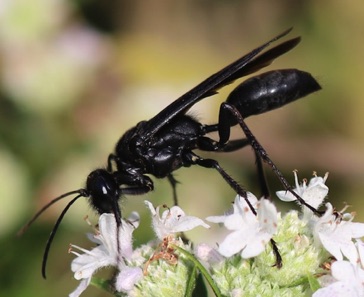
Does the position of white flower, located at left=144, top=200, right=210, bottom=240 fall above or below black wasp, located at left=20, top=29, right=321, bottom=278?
below

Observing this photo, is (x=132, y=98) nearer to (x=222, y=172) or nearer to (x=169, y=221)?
(x=222, y=172)

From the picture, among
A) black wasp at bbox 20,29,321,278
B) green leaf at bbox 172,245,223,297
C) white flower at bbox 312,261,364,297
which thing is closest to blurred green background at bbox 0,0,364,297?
black wasp at bbox 20,29,321,278

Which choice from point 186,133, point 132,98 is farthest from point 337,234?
point 132,98

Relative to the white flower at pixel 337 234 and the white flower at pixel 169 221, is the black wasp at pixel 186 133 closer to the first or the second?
the white flower at pixel 169 221

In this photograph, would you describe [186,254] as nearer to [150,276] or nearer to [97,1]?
[150,276]

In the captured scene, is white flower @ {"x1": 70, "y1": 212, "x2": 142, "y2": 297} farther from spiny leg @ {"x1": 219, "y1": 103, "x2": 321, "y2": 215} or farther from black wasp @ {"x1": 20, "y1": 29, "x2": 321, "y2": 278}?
spiny leg @ {"x1": 219, "y1": 103, "x2": 321, "y2": 215}

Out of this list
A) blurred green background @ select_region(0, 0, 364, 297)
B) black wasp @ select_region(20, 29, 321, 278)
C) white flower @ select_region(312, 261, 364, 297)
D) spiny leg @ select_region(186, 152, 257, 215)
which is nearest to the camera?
white flower @ select_region(312, 261, 364, 297)
